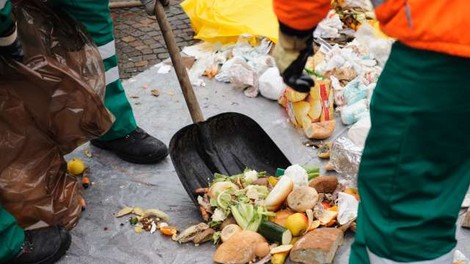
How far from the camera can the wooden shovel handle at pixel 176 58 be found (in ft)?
9.59

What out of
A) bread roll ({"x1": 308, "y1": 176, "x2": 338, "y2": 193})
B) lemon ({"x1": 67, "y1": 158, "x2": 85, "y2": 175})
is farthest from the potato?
lemon ({"x1": 67, "y1": 158, "x2": 85, "y2": 175})

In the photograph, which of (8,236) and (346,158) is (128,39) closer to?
(346,158)

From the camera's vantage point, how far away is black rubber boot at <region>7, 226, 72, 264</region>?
98.8 inches

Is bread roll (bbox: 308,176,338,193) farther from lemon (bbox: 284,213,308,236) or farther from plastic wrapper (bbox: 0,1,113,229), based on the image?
plastic wrapper (bbox: 0,1,113,229)

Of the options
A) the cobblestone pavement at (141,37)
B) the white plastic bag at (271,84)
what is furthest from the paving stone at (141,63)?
the white plastic bag at (271,84)

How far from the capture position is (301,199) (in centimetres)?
262

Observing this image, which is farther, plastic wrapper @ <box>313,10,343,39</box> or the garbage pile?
plastic wrapper @ <box>313,10,343,39</box>

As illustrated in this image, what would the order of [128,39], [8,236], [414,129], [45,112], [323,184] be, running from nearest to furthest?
[414,129], [8,236], [45,112], [323,184], [128,39]

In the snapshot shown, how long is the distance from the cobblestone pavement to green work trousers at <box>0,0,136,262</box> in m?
1.05

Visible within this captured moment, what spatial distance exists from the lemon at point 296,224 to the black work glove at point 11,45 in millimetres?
1239

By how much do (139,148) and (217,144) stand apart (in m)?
0.43

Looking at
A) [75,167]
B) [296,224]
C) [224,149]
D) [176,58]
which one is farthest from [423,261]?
[75,167]

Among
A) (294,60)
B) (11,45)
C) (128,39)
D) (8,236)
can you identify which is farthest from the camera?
(128,39)

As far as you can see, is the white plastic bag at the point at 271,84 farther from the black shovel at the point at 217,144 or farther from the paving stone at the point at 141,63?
the paving stone at the point at 141,63
